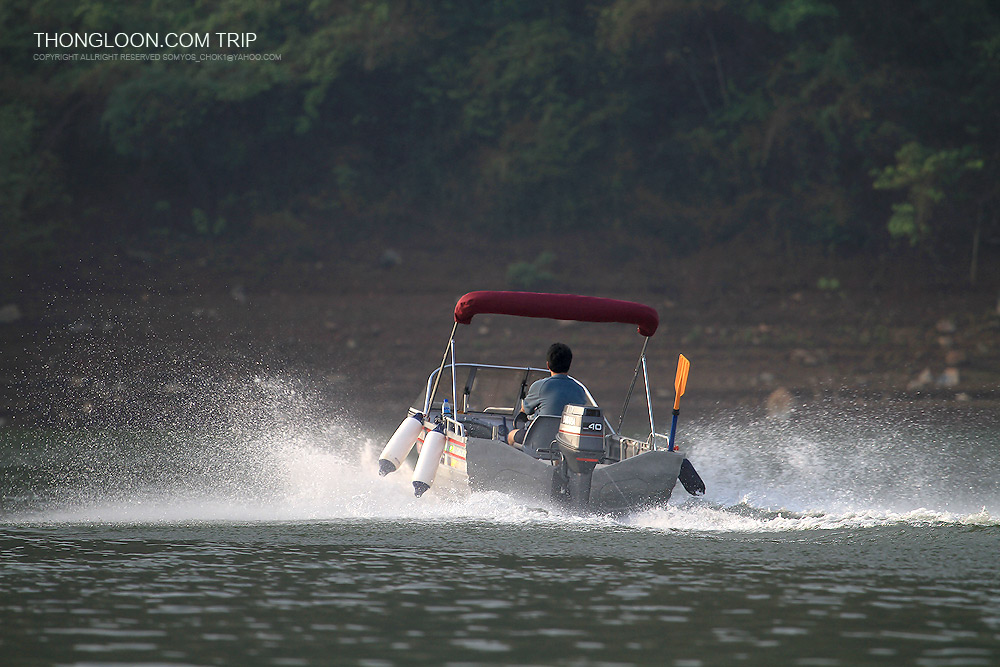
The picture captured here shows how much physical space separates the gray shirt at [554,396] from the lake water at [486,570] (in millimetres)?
954

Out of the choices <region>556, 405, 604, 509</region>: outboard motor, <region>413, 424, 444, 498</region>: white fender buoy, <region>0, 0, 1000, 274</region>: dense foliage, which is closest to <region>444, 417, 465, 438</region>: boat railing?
<region>413, 424, 444, 498</region>: white fender buoy

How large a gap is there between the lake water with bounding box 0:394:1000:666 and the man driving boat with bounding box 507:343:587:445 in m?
0.92

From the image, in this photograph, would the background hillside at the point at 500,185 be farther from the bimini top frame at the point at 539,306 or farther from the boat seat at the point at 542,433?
the boat seat at the point at 542,433

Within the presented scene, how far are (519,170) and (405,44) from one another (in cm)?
462

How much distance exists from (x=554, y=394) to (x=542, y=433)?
1.24ft

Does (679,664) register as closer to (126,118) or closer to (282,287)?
(282,287)

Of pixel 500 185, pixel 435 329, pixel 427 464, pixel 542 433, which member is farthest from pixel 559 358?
pixel 500 185

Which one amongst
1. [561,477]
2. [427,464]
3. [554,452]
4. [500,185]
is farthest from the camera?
[500,185]

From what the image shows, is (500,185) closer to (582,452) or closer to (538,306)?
(538,306)

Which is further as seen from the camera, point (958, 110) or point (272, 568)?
point (958, 110)

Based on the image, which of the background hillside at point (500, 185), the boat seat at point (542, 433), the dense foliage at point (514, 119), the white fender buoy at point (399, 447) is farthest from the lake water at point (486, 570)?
the dense foliage at point (514, 119)

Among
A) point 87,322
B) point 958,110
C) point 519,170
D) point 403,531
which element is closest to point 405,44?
point 519,170

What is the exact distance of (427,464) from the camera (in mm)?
→ 11773

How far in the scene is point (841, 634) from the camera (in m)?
7.00
